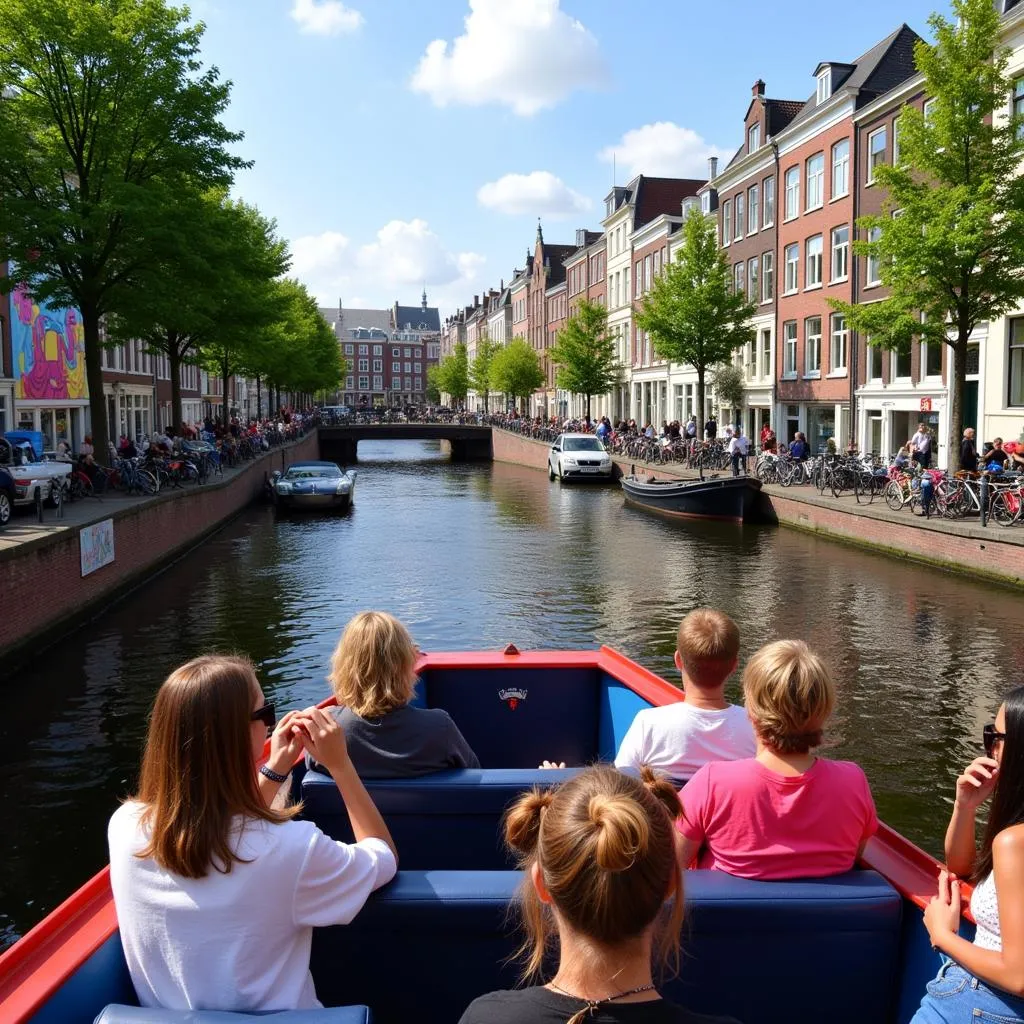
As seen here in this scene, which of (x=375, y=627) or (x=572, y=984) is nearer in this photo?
(x=572, y=984)

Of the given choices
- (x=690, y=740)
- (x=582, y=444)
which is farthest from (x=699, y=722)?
(x=582, y=444)

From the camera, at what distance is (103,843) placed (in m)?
6.96

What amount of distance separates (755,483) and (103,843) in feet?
66.1

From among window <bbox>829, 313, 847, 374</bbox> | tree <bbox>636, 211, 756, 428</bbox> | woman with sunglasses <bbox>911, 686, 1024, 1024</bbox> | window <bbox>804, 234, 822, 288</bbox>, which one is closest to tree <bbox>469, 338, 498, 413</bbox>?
tree <bbox>636, 211, 756, 428</bbox>

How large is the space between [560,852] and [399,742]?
189 cm

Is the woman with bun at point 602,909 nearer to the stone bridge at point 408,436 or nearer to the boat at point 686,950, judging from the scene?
the boat at point 686,950

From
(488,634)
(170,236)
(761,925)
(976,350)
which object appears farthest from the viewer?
(976,350)

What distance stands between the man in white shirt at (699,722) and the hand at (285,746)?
1.39 metres

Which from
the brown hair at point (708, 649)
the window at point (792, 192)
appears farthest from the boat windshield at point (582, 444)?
the brown hair at point (708, 649)

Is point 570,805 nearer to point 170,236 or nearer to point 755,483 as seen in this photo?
point 170,236

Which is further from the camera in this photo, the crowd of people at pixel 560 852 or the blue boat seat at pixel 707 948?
the blue boat seat at pixel 707 948

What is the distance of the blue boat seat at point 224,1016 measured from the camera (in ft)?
7.55

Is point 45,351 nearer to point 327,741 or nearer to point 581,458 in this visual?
point 581,458

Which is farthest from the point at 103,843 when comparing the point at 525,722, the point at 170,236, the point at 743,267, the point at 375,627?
the point at 743,267
